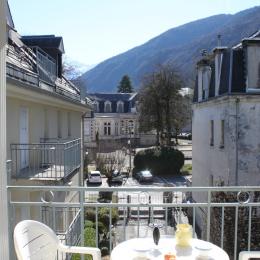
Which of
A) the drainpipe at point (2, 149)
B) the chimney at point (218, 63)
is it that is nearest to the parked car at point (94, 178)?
the chimney at point (218, 63)

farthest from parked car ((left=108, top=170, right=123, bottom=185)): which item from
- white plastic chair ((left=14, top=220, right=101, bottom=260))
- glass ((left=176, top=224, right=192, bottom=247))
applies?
glass ((left=176, top=224, right=192, bottom=247))

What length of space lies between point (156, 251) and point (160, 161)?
40.5 m

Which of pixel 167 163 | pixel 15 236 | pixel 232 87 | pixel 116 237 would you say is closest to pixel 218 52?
pixel 232 87

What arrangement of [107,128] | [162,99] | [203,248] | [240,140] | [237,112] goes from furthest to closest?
[107,128] → [162,99] → [240,140] → [237,112] → [203,248]

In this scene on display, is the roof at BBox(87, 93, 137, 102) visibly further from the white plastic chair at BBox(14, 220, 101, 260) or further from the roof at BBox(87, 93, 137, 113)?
the white plastic chair at BBox(14, 220, 101, 260)

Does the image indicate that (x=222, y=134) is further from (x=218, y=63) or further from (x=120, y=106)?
(x=120, y=106)

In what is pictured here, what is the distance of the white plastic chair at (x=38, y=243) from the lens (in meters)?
3.62

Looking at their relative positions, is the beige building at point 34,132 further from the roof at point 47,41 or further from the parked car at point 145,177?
the parked car at point 145,177

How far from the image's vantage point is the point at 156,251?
3756 mm

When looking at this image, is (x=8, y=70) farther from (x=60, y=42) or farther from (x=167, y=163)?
(x=167, y=163)

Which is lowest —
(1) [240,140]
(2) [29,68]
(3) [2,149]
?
(1) [240,140]

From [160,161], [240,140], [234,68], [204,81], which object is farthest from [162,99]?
[234,68]

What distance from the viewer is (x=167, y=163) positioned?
4441 centimetres

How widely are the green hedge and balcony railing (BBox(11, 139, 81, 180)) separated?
3045 centimetres
